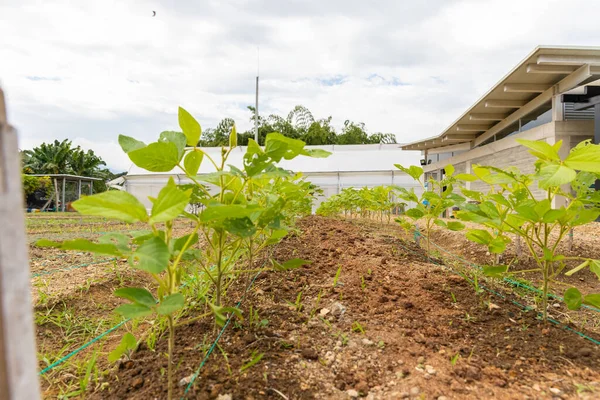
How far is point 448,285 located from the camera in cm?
190

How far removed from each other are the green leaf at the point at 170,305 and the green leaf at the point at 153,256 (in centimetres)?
8

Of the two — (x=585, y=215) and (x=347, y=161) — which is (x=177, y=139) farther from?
(x=347, y=161)

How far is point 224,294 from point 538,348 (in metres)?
1.31

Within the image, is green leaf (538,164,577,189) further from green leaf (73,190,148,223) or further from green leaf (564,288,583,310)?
green leaf (73,190,148,223)

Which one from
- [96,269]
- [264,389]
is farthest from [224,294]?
[96,269]

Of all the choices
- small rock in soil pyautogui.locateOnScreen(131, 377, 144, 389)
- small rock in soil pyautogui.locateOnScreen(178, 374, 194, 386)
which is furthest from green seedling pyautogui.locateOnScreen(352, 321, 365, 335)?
small rock in soil pyautogui.locateOnScreen(131, 377, 144, 389)

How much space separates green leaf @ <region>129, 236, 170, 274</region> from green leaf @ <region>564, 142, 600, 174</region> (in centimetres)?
112

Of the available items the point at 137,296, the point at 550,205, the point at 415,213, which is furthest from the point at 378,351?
the point at 415,213

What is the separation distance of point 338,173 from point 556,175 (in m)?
15.3

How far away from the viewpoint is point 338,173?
16.3 m

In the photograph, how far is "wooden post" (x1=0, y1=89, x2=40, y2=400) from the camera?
359 millimetres

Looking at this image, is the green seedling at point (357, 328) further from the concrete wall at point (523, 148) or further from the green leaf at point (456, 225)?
the concrete wall at point (523, 148)

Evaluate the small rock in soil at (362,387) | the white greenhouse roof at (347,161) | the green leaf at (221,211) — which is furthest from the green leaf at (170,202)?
the white greenhouse roof at (347,161)

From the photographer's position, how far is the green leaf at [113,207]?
66 centimetres
